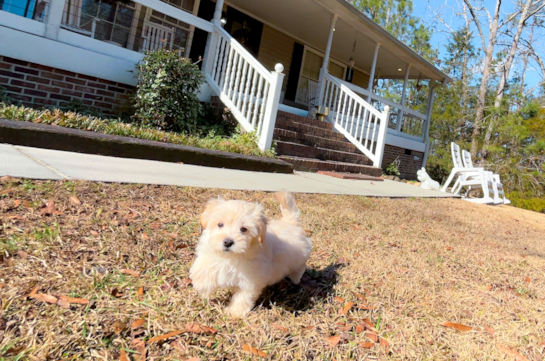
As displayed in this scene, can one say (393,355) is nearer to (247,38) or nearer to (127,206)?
(127,206)

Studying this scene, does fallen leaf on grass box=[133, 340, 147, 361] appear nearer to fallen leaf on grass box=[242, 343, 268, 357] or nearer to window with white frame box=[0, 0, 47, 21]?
fallen leaf on grass box=[242, 343, 268, 357]

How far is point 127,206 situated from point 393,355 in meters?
A: 2.13

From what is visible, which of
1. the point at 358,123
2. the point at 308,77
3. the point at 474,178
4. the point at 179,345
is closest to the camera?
the point at 179,345

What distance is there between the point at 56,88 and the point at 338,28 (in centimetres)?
838

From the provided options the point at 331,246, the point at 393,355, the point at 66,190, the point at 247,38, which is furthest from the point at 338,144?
the point at 393,355

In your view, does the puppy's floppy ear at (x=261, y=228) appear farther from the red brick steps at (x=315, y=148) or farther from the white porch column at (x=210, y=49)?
the white porch column at (x=210, y=49)

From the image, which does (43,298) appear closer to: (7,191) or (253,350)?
(253,350)

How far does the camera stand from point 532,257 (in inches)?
168

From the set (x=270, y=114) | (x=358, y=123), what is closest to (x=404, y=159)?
(x=358, y=123)

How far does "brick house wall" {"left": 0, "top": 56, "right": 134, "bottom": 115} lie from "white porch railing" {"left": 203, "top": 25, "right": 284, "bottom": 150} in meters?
1.80

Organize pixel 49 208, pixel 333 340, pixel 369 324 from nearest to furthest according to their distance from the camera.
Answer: pixel 333 340 → pixel 369 324 → pixel 49 208

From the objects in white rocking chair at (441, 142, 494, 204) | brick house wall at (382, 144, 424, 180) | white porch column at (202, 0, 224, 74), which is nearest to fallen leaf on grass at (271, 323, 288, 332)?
white porch column at (202, 0, 224, 74)

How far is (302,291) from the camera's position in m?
2.30

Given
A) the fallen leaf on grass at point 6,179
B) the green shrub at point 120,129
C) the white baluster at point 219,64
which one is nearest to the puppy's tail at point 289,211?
the fallen leaf on grass at point 6,179
